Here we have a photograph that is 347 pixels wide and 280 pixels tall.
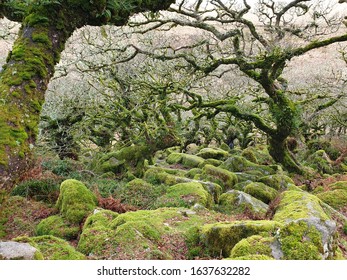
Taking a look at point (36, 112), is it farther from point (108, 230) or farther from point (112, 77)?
point (112, 77)

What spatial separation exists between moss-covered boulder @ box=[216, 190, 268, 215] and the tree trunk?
7.45m

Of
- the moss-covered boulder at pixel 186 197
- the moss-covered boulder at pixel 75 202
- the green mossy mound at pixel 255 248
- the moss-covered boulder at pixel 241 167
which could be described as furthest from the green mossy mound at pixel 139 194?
the green mossy mound at pixel 255 248

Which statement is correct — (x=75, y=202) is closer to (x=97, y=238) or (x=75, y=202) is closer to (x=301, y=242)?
(x=97, y=238)

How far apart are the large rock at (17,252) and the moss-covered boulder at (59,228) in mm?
3694

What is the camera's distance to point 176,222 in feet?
26.5

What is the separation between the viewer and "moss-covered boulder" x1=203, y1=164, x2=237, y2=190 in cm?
1439

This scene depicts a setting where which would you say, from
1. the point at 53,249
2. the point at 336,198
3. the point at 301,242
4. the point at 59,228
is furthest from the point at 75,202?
the point at 336,198

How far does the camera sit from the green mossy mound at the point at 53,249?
5.63 meters

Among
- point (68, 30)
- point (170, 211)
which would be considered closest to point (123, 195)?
point (170, 211)

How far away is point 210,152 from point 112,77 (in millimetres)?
9472

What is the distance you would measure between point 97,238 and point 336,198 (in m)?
9.32

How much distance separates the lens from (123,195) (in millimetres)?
12445

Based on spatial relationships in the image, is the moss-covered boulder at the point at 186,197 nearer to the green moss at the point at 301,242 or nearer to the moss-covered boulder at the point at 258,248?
the moss-covered boulder at the point at 258,248

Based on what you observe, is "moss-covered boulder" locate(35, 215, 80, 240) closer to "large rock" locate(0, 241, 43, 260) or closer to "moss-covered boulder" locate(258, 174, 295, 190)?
"large rock" locate(0, 241, 43, 260)
